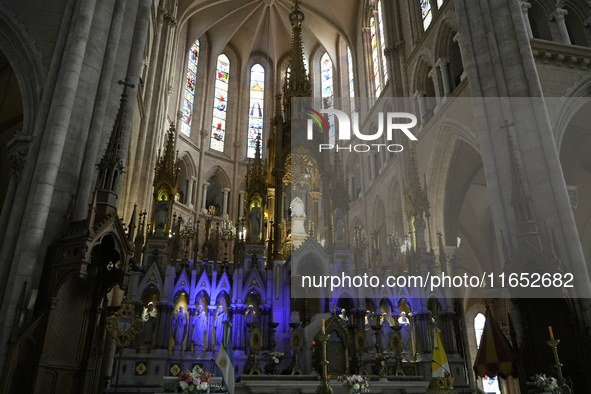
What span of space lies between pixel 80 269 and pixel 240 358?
544 centimetres

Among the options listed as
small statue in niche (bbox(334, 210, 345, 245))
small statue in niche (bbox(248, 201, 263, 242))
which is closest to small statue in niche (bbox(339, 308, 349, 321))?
small statue in niche (bbox(334, 210, 345, 245))

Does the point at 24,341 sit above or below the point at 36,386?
above

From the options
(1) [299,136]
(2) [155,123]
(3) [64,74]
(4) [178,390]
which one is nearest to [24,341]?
(4) [178,390]

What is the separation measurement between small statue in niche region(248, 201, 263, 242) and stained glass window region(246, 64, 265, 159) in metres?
15.9

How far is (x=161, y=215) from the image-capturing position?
1309 centimetres

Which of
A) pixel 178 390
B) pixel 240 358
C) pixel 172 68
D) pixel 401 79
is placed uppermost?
pixel 172 68

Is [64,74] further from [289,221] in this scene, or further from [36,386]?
[289,221]

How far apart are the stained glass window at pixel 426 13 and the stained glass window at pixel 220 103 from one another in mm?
14805

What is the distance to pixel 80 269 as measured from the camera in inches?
291

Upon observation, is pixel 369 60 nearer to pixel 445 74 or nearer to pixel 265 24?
pixel 445 74

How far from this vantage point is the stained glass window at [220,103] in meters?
29.9

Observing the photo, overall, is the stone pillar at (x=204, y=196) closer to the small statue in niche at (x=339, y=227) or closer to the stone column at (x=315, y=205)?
the stone column at (x=315, y=205)

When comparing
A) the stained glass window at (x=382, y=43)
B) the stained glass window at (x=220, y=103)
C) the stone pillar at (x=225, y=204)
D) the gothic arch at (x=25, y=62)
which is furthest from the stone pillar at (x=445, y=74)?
the stained glass window at (x=220, y=103)

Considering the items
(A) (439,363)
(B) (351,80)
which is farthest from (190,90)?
(A) (439,363)
